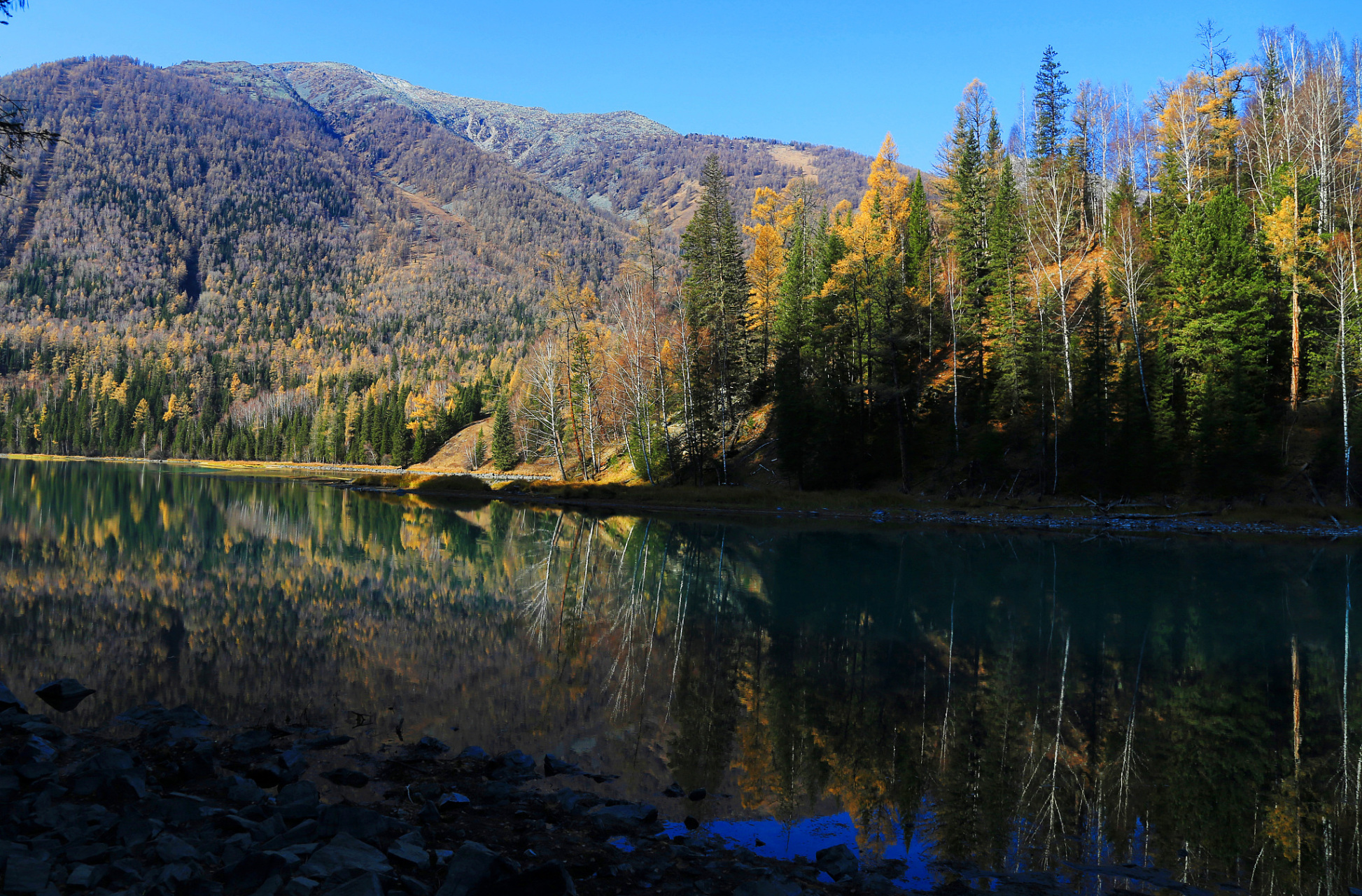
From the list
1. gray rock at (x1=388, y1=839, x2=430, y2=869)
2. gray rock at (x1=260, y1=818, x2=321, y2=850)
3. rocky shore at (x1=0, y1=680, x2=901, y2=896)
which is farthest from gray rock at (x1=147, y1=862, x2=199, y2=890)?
gray rock at (x1=388, y1=839, x2=430, y2=869)

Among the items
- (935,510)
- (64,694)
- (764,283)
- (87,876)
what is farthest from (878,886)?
(764,283)

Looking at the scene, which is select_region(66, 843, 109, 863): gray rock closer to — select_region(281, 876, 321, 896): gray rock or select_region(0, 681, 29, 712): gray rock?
select_region(281, 876, 321, 896): gray rock

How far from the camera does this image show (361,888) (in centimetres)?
451

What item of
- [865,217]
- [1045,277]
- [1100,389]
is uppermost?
[865,217]

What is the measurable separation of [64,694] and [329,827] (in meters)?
6.68

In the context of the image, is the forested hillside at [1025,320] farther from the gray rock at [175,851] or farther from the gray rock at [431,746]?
the gray rock at [175,851]

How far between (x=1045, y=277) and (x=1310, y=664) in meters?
32.5

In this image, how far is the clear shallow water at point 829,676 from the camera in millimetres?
7016

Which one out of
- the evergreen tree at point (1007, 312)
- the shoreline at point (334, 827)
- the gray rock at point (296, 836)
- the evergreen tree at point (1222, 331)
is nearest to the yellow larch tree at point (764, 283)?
the evergreen tree at point (1007, 312)

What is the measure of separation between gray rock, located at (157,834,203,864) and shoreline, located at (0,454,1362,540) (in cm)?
Answer: 3536

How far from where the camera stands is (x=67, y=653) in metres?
12.0

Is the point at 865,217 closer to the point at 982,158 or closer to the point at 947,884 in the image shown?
the point at 982,158

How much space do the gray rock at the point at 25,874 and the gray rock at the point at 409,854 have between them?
2.02m

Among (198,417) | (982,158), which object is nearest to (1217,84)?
(982,158)
